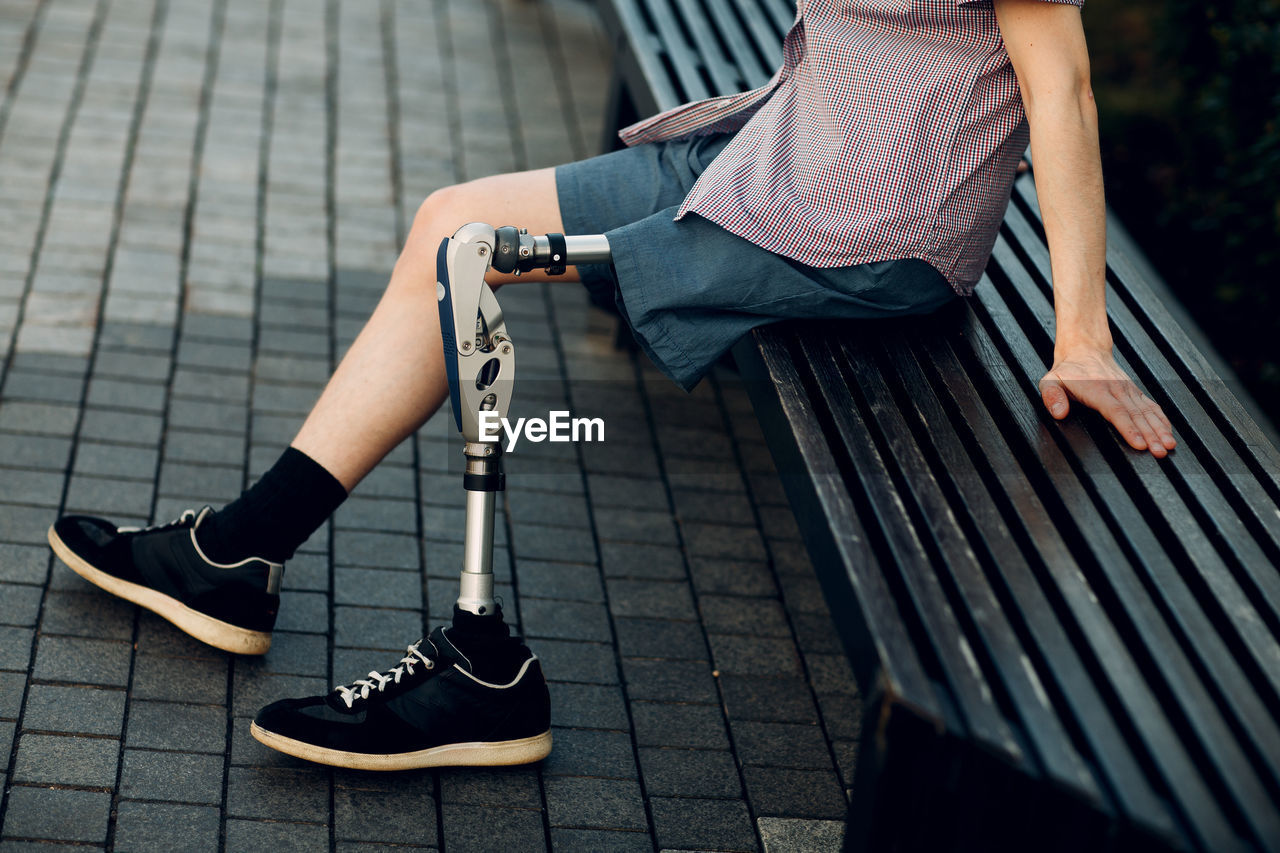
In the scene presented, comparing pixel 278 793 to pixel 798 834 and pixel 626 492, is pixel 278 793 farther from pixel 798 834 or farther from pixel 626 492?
pixel 626 492

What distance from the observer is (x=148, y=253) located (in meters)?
3.72

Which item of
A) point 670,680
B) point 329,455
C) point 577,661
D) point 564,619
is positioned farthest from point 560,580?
point 329,455

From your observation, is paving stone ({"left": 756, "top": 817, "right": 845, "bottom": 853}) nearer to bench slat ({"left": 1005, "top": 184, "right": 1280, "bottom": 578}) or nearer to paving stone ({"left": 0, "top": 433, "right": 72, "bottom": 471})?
bench slat ({"left": 1005, "top": 184, "right": 1280, "bottom": 578})

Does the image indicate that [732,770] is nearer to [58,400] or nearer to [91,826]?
[91,826]

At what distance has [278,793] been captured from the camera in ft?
7.14

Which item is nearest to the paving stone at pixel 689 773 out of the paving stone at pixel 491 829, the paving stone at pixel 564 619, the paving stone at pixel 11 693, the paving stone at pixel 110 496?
the paving stone at pixel 491 829

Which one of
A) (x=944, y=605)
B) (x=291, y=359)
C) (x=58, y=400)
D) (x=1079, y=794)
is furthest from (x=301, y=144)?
(x=1079, y=794)

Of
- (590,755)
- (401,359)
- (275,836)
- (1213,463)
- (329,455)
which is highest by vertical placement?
(1213,463)

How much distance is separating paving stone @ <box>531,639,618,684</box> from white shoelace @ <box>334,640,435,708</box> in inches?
15.9

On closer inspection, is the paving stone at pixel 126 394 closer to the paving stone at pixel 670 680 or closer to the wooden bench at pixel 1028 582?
the paving stone at pixel 670 680

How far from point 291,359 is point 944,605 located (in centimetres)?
218

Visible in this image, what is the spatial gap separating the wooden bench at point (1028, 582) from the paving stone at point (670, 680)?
644mm

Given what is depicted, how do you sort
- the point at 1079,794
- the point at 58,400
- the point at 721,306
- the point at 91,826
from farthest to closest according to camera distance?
the point at 58,400 → the point at 721,306 → the point at 91,826 → the point at 1079,794

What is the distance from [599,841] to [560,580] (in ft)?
2.39
